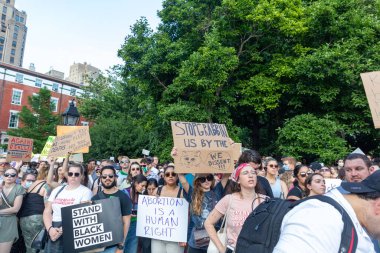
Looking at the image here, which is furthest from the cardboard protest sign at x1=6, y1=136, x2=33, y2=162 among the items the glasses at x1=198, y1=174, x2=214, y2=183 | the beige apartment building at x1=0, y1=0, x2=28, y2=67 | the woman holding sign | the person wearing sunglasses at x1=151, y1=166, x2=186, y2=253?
the beige apartment building at x1=0, y1=0, x2=28, y2=67

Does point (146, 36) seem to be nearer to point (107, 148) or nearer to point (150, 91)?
point (150, 91)

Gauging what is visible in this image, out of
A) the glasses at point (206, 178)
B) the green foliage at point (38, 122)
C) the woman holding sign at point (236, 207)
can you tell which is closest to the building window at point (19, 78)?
the green foliage at point (38, 122)

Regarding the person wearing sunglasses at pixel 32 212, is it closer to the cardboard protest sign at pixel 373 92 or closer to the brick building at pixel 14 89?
the cardboard protest sign at pixel 373 92

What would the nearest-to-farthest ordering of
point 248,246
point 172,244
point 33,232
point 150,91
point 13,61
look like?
point 248,246 → point 172,244 → point 33,232 → point 150,91 → point 13,61

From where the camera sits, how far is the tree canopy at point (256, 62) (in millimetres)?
15977

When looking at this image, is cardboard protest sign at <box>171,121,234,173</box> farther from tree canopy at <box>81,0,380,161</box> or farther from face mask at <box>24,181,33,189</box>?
tree canopy at <box>81,0,380,161</box>

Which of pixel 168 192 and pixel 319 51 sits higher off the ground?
pixel 319 51

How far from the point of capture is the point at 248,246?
5.58 ft

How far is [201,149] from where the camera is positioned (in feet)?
16.5

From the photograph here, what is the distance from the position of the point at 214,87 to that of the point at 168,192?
11.3 m

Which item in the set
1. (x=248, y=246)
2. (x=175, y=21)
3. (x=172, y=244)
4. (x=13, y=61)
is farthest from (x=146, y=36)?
(x=13, y=61)

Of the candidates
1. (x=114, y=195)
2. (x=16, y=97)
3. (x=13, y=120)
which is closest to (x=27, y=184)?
(x=114, y=195)

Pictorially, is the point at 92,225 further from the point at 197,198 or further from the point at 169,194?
the point at 197,198

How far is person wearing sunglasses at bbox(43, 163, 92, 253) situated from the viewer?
454cm
